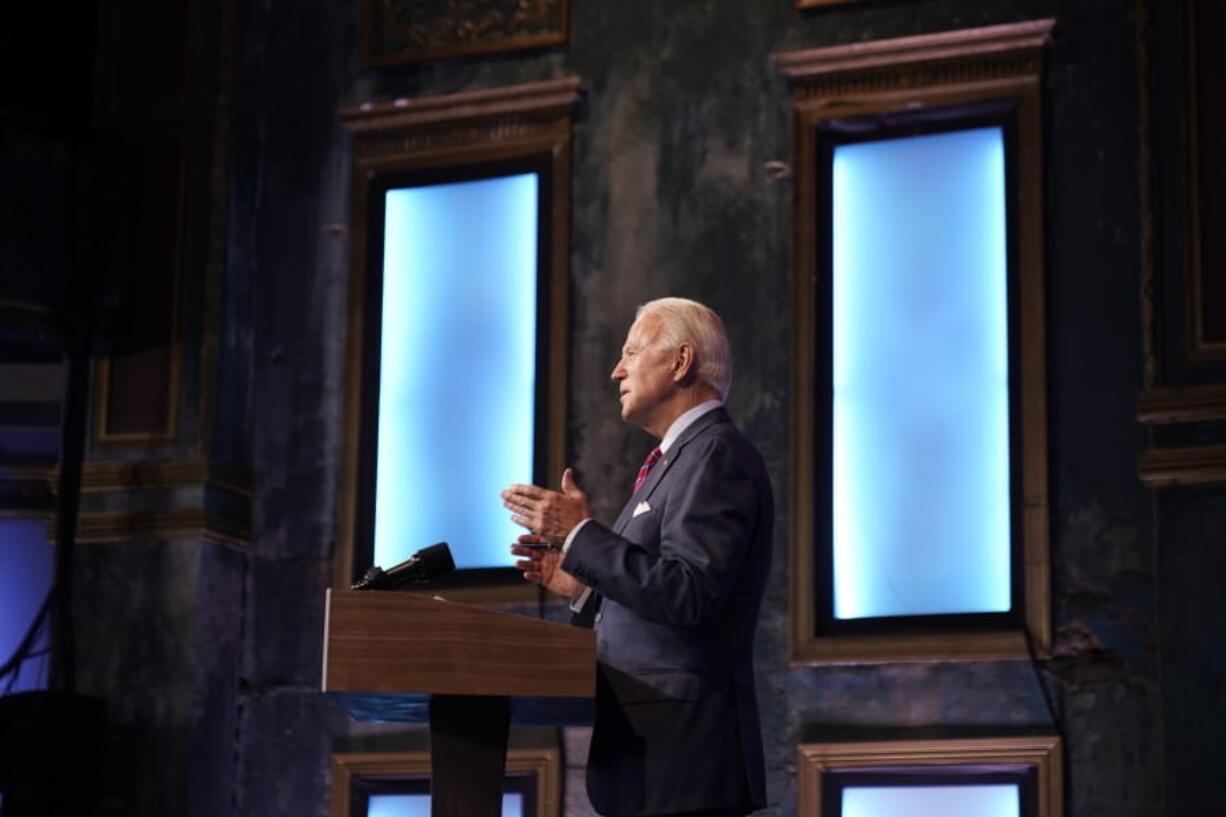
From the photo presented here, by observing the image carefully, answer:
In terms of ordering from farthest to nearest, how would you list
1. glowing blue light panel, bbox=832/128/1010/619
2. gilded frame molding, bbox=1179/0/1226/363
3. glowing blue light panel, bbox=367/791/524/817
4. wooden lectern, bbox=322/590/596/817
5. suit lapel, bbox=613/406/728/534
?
glowing blue light panel, bbox=367/791/524/817 → glowing blue light panel, bbox=832/128/1010/619 → gilded frame molding, bbox=1179/0/1226/363 → suit lapel, bbox=613/406/728/534 → wooden lectern, bbox=322/590/596/817

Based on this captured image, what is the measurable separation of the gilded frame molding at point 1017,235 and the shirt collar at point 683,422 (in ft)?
5.72

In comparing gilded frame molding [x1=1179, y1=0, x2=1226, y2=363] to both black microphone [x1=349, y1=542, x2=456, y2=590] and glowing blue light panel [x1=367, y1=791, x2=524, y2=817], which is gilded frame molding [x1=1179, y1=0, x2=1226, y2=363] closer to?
glowing blue light panel [x1=367, y1=791, x2=524, y2=817]

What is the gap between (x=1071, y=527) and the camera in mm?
5188

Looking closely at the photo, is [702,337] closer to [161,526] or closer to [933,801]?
[933,801]

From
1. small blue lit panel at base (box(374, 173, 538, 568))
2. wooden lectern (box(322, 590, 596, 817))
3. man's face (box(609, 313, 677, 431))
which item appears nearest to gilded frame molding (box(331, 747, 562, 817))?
small blue lit panel at base (box(374, 173, 538, 568))

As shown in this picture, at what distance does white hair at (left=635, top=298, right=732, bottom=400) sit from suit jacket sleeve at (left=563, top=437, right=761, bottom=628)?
0.22 m

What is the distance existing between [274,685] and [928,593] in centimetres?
196

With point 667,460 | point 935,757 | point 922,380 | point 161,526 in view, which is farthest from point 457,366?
point 667,460

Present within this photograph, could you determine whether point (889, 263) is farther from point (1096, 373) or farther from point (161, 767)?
point (161, 767)

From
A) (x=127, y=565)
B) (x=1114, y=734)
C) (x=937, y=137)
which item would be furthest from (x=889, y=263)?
(x=127, y=565)

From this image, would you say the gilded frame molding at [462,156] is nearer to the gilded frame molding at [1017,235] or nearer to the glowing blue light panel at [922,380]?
the gilded frame molding at [1017,235]

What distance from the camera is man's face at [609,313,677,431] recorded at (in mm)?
3734

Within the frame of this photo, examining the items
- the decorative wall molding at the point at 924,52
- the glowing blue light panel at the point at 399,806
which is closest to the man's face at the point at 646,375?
the decorative wall molding at the point at 924,52

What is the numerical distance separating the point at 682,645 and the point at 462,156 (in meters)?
2.95
